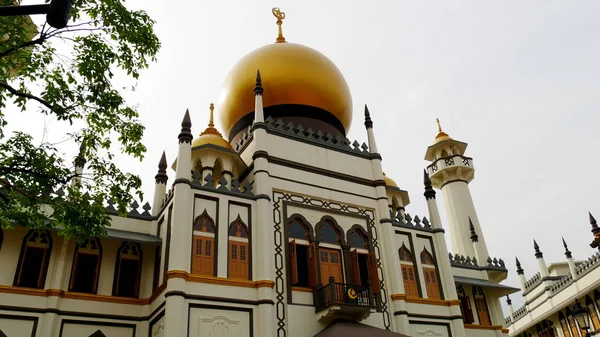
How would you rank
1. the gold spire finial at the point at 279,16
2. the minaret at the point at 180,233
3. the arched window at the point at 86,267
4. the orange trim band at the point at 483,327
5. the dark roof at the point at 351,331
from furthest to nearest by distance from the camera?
1. the gold spire finial at the point at 279,16
2. the orange trim band at the point at 483,327
3. the arched window at the point at 86,267
4. the dark roof at the point at 351,331
5. the minaret at the point at 180,233

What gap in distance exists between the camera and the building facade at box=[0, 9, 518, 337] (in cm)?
1236

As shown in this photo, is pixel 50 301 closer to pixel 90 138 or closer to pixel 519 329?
pixel 90 138

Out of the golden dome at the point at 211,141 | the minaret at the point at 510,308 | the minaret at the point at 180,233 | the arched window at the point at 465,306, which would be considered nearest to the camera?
the minaret at the point at 180,233

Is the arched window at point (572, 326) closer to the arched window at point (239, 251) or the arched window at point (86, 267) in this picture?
the arched window at point (239, 251)

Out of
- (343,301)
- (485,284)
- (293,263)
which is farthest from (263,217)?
(485,284)

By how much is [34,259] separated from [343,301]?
7.99 meters

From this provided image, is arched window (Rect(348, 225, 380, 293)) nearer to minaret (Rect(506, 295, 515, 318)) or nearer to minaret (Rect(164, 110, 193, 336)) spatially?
minaret (Rect(164, 110, 193, 336))

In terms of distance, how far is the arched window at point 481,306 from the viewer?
1778 centimetres

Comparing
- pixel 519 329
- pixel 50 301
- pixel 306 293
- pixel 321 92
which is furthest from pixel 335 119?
pixel 519 329

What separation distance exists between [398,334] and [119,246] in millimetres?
7935

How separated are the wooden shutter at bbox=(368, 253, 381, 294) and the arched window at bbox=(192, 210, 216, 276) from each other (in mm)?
4798

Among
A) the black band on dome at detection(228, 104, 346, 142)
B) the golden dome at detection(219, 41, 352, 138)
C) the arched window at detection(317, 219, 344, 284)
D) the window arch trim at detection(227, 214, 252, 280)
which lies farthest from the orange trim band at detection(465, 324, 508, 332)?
the window arch trim at detection(227, 214, 252, 280)

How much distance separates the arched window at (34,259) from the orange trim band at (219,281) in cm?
344

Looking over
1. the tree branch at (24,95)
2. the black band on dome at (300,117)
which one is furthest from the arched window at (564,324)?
the tree branch at (24,95)
